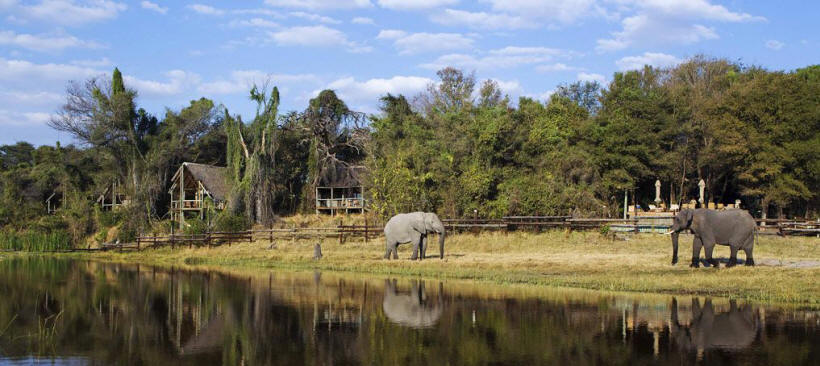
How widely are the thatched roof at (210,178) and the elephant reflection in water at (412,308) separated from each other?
34703mm

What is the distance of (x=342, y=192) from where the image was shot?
58500 mm

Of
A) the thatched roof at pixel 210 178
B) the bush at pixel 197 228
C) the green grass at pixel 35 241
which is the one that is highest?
the thatched roof at pixel 210 178

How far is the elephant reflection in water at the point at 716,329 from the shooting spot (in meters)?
12.2

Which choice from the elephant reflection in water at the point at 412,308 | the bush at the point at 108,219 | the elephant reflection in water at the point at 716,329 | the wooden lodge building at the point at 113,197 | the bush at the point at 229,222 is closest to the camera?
the elephant reflection in water at the point at 716,329

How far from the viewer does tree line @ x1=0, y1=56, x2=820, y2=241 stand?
1642 inches

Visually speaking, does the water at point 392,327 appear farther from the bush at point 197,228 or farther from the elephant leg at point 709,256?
the bush at point 197,228

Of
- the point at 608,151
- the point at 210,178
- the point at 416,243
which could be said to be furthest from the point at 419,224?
the point at 210,178

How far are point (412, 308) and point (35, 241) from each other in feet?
128

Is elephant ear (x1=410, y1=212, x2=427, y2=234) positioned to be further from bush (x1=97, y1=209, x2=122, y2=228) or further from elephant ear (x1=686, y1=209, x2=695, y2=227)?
bush (x1=97, y1=209, x2=122, y2=228)

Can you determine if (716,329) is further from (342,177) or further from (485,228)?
(342,177)

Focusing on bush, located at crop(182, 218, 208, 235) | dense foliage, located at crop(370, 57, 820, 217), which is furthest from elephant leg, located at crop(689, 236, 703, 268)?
bush, located at crop(182, 218, 208, 235)

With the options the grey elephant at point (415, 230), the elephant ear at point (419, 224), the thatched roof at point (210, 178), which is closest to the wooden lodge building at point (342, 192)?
the thatched roof at point (210, 178)

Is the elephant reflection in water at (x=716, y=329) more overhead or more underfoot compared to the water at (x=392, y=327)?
more overhead

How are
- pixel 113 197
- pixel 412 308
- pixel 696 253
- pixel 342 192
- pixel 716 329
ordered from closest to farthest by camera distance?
pixel 716 329
pixel 412 308
pixel 696 253
pixel 113 197
pixel 342 192
